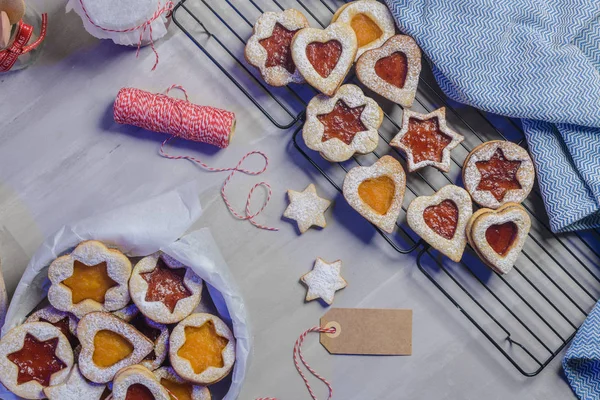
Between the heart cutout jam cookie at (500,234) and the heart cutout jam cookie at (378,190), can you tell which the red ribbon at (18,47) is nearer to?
the heart cutout jam cookie at (378,190)

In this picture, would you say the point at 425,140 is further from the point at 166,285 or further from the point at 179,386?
the point at 179,386

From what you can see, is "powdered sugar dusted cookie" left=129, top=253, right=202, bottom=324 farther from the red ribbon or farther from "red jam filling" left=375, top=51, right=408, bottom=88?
"red jam filling" left=375, top=51, right=408, bottom=88

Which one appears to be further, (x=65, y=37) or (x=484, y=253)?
(x=65, y=37)

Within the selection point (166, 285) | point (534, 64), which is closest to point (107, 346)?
point (166, 285)

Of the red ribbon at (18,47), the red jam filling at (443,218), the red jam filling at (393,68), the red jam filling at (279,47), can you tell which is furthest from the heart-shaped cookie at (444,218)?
the red ribbon at (18,47)

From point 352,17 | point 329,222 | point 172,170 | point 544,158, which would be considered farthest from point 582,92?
point 172,170

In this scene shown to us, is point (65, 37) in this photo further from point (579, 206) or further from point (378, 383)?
point (579, 206)
